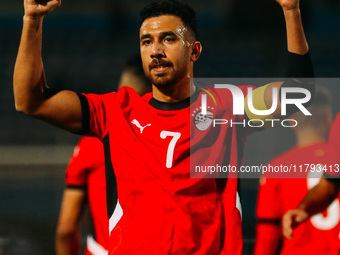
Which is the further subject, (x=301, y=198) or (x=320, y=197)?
(x=301, y=198)

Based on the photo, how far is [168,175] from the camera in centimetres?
201

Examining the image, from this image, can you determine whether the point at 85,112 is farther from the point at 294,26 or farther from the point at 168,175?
the point at 294,26

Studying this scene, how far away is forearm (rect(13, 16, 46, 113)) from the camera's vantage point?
1892mm

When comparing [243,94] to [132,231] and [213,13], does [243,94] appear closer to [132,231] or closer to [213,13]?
[132,231]

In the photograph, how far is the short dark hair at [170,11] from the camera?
7.25 feet

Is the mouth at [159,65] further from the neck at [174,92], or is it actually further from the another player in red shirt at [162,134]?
the neck at [174,92]

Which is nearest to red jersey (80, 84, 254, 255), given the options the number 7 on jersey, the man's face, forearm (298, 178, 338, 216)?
the number 7 on jersey

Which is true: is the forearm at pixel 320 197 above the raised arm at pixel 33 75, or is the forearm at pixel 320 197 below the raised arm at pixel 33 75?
below

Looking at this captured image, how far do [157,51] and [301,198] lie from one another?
5.68ft

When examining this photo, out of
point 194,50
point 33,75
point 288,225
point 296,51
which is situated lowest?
point 288,225

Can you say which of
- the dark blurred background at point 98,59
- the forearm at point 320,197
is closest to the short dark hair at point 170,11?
the forearm at point 320,197

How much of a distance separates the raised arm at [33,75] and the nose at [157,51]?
0.40 meters

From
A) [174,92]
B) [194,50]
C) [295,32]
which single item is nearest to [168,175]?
[174,92]

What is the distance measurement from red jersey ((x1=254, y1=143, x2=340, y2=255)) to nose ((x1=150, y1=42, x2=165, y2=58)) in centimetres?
157
